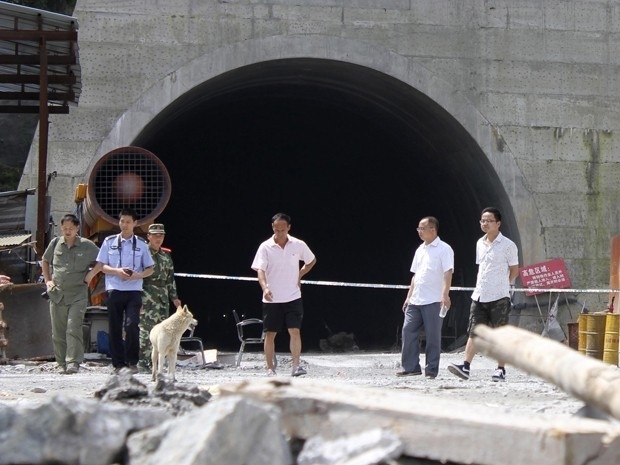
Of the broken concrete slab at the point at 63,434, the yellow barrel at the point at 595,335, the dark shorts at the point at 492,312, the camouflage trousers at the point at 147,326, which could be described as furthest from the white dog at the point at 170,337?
the yellow barrel at the point at 595,335

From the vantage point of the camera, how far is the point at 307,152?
2491cm

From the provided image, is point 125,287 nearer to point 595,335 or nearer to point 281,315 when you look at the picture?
point 281,315

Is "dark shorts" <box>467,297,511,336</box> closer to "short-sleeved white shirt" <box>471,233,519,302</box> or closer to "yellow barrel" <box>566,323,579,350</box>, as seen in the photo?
"short-sleeved white shirt" <box>471,233,519,302</box>

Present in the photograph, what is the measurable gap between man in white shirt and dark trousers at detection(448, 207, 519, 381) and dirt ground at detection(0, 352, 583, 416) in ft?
0.95

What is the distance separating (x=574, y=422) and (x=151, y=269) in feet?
22.5

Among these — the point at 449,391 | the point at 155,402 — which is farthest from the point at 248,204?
the point at 155,402

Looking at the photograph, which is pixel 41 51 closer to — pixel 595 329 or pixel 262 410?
pixel 595 329

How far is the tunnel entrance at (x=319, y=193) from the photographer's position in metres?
19.1

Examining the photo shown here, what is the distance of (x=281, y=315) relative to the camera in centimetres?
1135

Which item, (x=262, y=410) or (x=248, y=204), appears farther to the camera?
(x=248, y=204)

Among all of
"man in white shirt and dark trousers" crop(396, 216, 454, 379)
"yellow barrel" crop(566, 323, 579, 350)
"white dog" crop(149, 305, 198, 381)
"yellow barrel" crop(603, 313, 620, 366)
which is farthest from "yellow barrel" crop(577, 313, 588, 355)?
"white dog" crop(149, 305, 198, 381)

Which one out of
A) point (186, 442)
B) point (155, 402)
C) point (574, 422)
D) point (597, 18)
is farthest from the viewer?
point (597, 18)

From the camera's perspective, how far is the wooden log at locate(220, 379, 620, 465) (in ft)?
Result: 15.2

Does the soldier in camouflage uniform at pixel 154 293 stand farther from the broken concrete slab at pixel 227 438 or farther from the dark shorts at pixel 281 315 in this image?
the broken concrete slab at pixel 227 438
